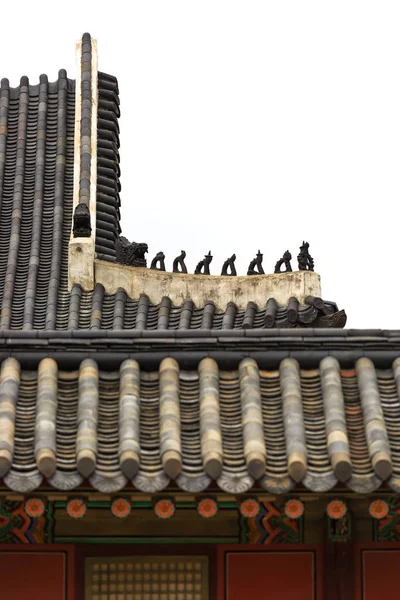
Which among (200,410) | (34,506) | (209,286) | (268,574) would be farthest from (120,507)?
(209,286)

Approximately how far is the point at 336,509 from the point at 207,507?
2.42 feet

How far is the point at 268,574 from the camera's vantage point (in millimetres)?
8695

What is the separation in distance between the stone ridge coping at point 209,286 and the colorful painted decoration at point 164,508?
11575 millimetres

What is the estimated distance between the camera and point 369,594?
8695 millimetres

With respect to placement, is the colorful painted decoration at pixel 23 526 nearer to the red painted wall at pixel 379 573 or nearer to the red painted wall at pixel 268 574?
the red painted wall at pixel 268 574

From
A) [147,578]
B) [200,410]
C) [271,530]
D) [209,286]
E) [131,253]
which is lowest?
[147,578]

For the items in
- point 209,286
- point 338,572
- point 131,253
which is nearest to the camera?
point 338,572

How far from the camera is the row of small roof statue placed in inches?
786

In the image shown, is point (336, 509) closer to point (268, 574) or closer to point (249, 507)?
point (249, 507)

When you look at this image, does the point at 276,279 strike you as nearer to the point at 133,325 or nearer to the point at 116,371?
the point at 133,325

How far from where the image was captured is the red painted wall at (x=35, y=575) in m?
8.59

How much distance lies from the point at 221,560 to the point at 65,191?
43.5 ft

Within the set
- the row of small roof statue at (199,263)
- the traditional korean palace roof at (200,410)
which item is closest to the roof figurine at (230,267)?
the row of small roof statue at (199,263)

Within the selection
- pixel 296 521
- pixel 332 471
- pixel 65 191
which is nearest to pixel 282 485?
pixel 332 471
